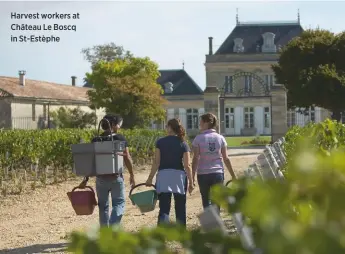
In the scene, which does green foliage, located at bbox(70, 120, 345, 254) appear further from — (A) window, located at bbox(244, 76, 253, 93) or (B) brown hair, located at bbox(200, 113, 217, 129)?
(A) window, located at bbox(244, 76, 253, 93)

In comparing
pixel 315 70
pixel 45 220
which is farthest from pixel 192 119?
pixel 45 220

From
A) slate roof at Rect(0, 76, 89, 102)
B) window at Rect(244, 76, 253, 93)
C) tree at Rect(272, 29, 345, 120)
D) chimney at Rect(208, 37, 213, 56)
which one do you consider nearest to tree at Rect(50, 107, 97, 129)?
slate roof at Rect(0, 76, 89, 102)

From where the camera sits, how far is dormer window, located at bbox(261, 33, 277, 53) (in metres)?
64.1

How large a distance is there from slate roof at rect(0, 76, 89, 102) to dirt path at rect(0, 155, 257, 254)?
95.8ft

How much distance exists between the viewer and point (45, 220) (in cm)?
1088

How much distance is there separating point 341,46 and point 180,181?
33.5 m

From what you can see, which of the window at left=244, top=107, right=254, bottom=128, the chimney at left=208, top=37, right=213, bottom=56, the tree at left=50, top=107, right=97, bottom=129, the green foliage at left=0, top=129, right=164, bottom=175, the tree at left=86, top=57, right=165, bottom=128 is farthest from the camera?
the chimney at left=208, top=37, right=213, bottom=56

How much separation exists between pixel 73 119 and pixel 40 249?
35719mm

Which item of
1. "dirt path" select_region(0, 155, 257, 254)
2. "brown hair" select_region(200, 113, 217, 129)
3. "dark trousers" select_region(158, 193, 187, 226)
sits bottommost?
"dirt path" select_region(0, 155, 257, 254)

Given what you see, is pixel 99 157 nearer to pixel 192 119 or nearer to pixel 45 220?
pixel 45 220

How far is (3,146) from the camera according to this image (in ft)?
56.9

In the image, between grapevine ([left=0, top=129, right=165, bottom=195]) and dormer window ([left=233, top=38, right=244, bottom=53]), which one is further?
dormer window ([left=233, top=38, right=244, bottom=53])

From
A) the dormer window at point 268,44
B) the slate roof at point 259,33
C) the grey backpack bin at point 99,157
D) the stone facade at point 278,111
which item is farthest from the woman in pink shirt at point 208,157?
the slate roof at point 259,33

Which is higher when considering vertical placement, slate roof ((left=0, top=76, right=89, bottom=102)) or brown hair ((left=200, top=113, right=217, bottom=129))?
slate roof ((left=0, top=76, right=89, bottom=102))
